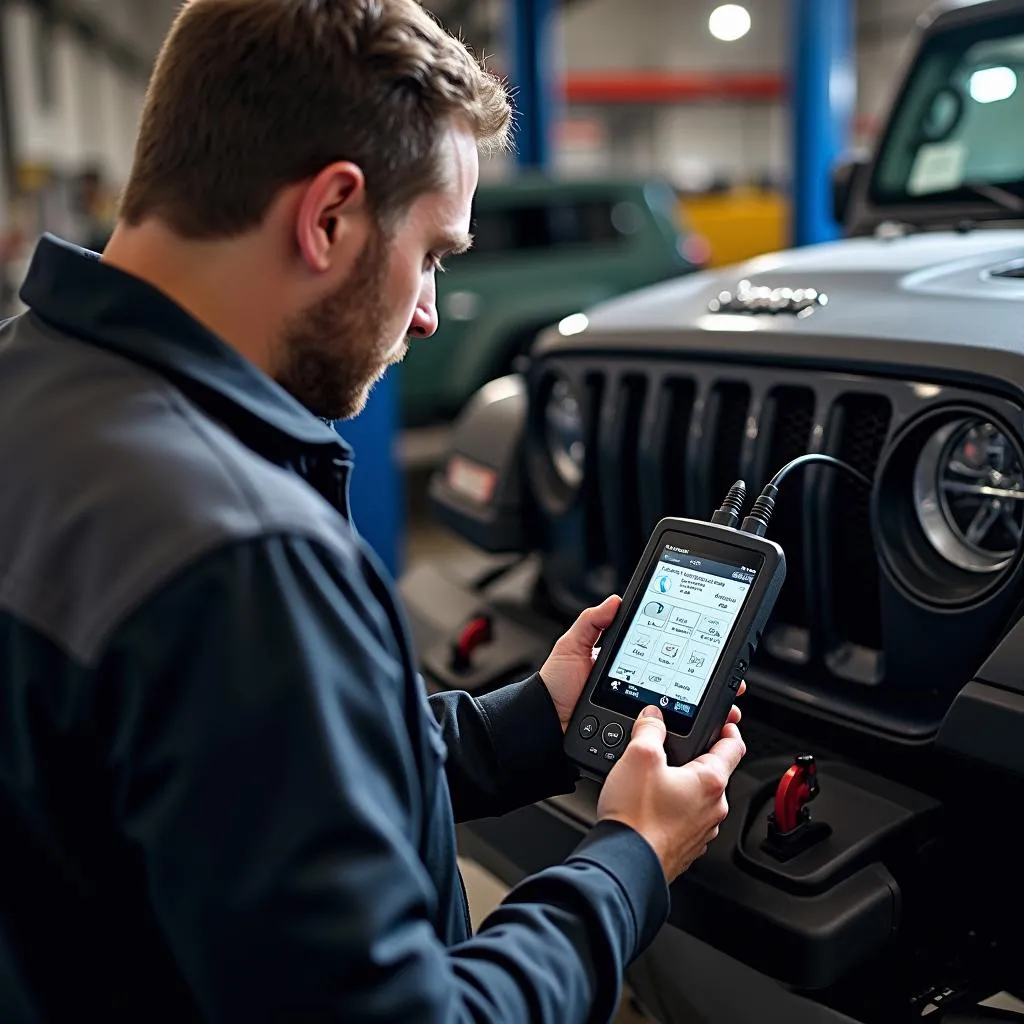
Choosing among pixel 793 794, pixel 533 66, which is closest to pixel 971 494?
pixel 793 794

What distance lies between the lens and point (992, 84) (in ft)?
9.19

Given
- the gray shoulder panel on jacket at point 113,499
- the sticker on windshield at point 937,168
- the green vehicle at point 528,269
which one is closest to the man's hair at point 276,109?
the gray shoulder panel on jacket at point 113,499

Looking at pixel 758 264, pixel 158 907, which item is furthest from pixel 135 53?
pixel 158 907

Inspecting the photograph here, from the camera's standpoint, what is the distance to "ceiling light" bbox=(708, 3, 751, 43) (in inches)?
863

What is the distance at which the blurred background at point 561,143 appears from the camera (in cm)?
657

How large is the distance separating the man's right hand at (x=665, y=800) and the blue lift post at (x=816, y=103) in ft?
18.5

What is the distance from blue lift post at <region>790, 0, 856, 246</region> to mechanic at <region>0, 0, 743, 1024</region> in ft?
18.7

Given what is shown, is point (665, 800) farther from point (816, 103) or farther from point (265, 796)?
point (816, 103)

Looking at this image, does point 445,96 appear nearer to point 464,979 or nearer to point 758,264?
point 464,979

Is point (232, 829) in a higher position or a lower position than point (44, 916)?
higher

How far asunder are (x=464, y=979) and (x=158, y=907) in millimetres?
248

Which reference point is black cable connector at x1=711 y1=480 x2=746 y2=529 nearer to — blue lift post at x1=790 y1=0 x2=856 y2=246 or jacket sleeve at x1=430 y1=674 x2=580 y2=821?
jacket sleeve at x1=430 y1=674 x2=580 y2=821

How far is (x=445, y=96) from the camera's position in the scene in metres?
1.11

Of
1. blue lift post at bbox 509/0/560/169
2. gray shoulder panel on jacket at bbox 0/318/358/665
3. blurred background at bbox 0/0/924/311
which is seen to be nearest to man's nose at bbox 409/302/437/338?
gray shoulder panel on jacket at bbox 0/318/358/665
